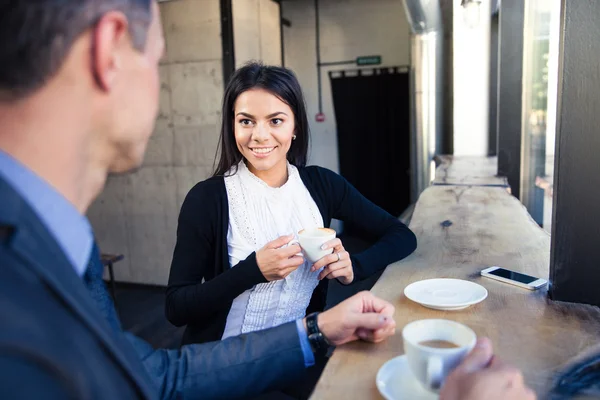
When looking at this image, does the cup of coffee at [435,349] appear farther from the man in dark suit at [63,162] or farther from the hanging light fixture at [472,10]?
the hanging light fixture at [472,10]

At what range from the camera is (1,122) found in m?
0.54

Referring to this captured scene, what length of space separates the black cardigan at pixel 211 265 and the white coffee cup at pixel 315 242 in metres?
0.16

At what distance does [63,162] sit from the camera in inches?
22.4

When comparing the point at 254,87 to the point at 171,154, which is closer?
the point at 254,87

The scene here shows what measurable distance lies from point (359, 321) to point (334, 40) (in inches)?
251

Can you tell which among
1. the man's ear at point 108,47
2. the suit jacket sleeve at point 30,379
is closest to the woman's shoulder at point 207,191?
the man's ear at point 108,47

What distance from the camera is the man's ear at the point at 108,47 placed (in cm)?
57

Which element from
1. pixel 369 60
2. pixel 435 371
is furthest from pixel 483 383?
pixel 369 60

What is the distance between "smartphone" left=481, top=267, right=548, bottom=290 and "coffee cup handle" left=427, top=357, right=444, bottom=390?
66cm

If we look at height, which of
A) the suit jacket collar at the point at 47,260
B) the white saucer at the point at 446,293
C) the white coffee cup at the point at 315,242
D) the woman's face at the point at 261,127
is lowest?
the white saucer at the point at 446,293

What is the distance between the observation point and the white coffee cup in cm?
131

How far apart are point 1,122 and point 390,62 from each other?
6584mm

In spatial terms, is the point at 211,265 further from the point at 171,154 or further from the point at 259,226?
the point at 171,154

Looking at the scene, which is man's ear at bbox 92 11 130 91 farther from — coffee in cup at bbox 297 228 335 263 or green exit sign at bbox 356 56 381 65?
green exit sign at bbox 356 56 381 65
